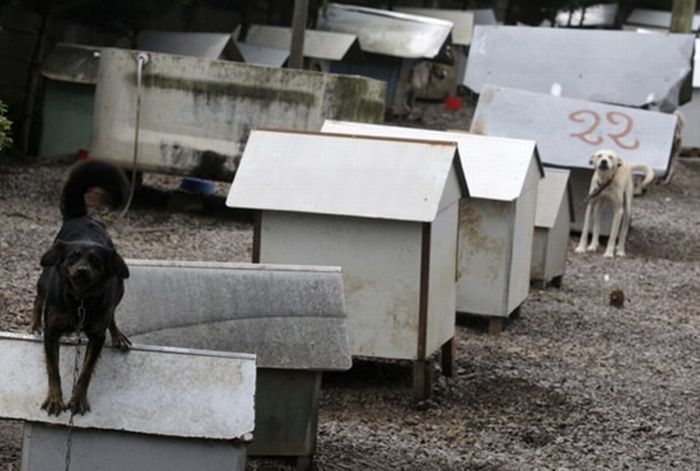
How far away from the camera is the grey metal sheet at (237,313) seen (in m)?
6.60

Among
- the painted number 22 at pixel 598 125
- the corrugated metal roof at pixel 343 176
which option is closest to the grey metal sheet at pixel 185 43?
the painted number 22 at pixel 598 125

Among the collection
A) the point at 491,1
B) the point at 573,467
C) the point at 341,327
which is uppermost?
the point at 491,1

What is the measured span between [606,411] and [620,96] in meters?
14.1

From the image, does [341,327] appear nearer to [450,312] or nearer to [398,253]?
[398,253]

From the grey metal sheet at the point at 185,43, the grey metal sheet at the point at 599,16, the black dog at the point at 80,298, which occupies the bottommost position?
the black dog at the point at 80,298

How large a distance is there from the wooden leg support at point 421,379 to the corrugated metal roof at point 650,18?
41121mm

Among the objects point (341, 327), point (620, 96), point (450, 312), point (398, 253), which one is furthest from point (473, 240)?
point (620, 96)

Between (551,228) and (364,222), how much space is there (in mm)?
5795

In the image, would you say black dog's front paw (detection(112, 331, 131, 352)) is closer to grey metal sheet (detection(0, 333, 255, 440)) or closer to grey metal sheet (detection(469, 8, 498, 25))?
grey metal sheet (detection(0, 333, 255, 440))

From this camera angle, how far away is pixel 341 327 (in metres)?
6.84

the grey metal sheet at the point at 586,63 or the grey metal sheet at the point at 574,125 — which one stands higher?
the grey metal sheet at the point at 586,63

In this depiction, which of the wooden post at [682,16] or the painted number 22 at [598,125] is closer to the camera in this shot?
the painted number 22 at [598,125]

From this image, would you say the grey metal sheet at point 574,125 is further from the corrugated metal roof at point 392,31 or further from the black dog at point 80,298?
the black dog at point 80,298

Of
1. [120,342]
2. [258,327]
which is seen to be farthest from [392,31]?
[120,342]
